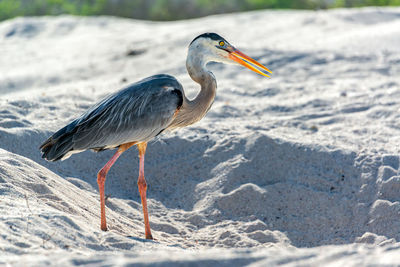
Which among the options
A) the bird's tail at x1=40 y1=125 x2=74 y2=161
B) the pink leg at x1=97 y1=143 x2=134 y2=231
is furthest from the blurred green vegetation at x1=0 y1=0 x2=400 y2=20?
the bird's tail at x1=40 y1=125 x2=74 y2=161

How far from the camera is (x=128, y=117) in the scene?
5441mm

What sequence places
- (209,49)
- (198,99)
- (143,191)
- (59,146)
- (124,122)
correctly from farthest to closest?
(209,49), (198,99), (143,191), (124,122), (59,146)

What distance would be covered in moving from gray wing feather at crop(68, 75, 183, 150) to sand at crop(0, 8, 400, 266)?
632 millimetres

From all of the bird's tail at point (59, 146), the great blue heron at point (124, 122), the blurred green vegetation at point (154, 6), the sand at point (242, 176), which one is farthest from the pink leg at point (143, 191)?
the blurred green vegetation at point (154, 6)

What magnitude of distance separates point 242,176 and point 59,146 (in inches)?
78.6

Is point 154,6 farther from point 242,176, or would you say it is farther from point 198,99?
point 198,99

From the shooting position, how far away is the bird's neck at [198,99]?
18.9 ft

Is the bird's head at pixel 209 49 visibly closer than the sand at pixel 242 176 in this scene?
No

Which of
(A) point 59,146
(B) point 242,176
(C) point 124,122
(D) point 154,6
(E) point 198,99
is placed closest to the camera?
(A) point 59,146

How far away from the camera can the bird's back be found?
17.5 ft

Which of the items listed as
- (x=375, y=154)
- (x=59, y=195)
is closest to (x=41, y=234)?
(x=59, y=195)

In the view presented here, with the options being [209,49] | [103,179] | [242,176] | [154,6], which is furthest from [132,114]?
[154,6]

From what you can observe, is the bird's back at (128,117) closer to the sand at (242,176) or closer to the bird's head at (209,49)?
the bird's head at (209,49)

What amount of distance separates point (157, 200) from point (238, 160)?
923 mm
